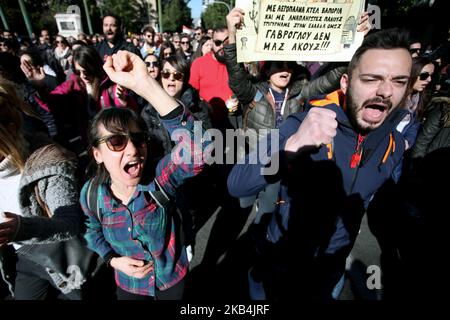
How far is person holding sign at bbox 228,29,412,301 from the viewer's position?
1.51m

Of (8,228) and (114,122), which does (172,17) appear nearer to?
(114,122)

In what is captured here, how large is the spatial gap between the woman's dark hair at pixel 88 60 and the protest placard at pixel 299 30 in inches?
77.7

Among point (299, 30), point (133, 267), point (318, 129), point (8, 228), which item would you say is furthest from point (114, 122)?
point (299, 30)

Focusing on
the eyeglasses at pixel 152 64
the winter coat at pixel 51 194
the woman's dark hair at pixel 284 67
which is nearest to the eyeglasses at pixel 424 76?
the woman's dark hair at pixel 284 67

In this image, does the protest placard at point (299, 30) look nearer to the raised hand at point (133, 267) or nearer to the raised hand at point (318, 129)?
the raised hand at point (318, 129)

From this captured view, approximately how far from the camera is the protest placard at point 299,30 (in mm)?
2105

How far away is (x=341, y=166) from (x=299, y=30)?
1.23 meters

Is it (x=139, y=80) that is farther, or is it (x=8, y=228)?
(x=139, y=80)

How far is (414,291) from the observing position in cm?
275

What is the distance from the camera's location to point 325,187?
1.64m

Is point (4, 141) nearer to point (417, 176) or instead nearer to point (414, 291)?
point (414, 291)

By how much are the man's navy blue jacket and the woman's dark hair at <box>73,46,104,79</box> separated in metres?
2.69

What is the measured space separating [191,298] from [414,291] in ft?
7.55

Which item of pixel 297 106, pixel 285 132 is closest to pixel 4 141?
pixel 285 132
